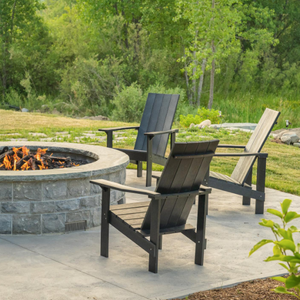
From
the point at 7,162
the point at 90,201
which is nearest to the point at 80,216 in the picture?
the point at 90,201

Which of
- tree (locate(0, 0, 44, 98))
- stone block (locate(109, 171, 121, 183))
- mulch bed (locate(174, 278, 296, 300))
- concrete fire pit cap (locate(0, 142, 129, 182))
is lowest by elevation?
mulch bed (locate(174, 278, 296, 300))

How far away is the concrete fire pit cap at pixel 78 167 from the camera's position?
12.5ft

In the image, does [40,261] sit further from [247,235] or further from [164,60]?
[164,60]

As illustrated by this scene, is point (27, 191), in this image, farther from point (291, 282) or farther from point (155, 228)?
point (291, 282)

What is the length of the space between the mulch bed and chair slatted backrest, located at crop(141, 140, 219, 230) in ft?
2.05

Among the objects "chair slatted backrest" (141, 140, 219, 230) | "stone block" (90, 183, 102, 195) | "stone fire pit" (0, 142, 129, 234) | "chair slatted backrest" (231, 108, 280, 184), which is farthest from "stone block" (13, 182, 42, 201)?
"chair slatted backrest" (231, 108, 280, 184)

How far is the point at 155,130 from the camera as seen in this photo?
651 cm

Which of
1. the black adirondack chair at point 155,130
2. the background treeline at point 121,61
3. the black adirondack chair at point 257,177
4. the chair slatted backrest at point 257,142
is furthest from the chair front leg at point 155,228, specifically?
the background treeline at point 121,61

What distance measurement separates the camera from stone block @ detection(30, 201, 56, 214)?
12.8 ft

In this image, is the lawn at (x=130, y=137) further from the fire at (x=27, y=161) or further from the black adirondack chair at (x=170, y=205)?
the black adirondack chair at (x=170, y=205)

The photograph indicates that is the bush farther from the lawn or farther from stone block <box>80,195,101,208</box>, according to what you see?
stone block <box>80,195,101,208</box>

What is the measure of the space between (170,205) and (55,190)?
3.81ft

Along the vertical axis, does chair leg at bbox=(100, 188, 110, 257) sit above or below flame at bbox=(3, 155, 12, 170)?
below

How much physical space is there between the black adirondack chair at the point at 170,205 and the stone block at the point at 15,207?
2.56ft
